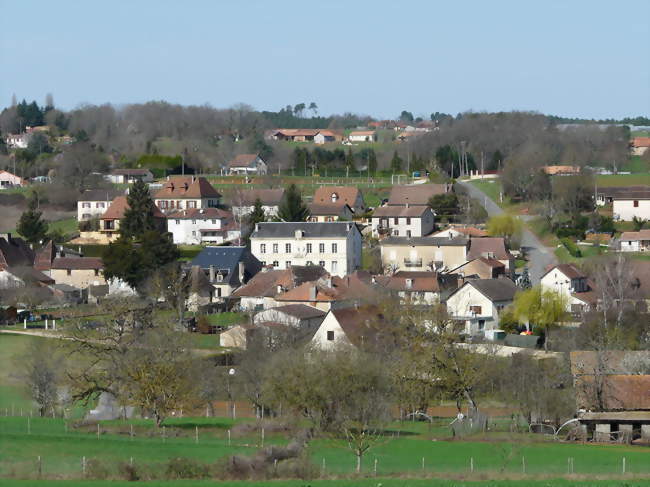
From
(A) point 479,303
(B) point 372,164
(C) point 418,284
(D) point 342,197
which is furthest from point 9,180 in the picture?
(A) point 479,303

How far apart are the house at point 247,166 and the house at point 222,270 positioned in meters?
34.4

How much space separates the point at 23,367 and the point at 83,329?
3.89 meters

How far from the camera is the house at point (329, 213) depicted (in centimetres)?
6231

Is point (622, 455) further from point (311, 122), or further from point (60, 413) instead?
point (311, 122)

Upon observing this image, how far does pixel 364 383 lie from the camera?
27.0 m

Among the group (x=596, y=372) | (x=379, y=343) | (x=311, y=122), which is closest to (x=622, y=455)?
(x=596, y=372)

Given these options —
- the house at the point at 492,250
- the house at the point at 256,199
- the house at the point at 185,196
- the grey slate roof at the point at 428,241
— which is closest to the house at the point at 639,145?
the house at the point at 256,199

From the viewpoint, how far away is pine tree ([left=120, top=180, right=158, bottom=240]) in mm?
59125

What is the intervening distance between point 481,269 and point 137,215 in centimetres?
1775

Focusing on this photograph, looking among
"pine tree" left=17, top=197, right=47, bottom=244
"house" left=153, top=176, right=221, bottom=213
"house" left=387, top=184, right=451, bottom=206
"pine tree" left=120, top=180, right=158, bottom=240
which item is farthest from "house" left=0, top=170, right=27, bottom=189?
"house" left=387, top=184, right=451, bottom=206

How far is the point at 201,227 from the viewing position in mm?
61594

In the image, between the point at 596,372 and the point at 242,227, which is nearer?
the point at 596,372

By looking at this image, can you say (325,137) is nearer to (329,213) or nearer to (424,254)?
(329,213)

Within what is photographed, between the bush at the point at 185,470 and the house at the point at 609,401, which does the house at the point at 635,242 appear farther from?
the bush at the point at 185,470
